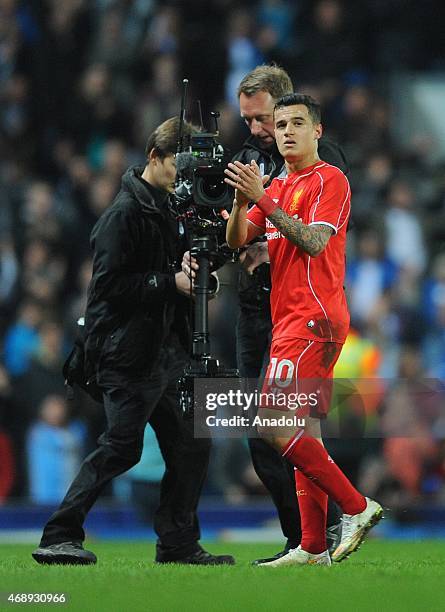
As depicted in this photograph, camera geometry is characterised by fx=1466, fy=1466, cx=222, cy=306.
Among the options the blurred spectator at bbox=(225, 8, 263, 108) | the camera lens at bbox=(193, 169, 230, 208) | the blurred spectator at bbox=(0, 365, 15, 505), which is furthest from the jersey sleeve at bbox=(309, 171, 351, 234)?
the blurred spectator at bbox=(225, 8, 263, 108)

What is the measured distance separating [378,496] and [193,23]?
6161 millimetres

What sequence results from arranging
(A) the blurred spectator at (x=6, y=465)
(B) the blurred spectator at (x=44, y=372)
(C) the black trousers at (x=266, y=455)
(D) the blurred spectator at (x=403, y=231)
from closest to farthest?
(C) the black trousers at (x=266, y=455), (A) the blurred spectator at (x=6, y=465), (B) the blurred spectator at (x=44, y=372), (D) the blurred spectator at (x=403, y=231)

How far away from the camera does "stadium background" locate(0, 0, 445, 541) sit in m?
10.9

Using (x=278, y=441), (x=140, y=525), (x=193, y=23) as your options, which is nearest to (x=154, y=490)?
(x=140, y=525)

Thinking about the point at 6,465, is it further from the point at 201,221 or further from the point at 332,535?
the point at 201,221

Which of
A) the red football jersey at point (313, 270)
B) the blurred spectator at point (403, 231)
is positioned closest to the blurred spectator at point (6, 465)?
the blurred spectator at point (403, 231)

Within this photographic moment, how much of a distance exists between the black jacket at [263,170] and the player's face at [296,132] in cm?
35

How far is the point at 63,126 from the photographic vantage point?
14008 mm

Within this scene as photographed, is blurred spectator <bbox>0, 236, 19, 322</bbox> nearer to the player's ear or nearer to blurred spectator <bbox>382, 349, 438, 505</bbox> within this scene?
blurred spectator <bbox>382, 349, 438, 505</bbox>

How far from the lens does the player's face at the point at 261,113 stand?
7027 millimetres

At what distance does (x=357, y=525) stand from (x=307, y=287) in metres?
1.04

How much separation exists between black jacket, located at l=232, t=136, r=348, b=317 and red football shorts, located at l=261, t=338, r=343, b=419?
68 cm

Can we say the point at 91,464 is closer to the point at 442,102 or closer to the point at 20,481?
the point at 20,481

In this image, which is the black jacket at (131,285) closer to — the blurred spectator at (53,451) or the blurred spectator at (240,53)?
the blurred spectator at (53,451)
